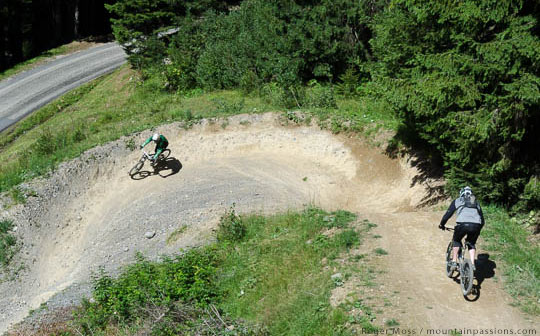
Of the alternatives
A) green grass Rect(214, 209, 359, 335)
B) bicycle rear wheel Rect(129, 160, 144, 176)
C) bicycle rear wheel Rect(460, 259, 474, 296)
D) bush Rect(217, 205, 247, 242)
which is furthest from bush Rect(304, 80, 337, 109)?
bicycle rear wheel Rect(460, 259, 474, 296)

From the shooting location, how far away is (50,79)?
35375 mm

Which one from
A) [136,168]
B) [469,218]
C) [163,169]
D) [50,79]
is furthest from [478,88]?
[50,79]

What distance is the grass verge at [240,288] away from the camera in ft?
34.1

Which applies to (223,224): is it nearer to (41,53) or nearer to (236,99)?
(236,99)

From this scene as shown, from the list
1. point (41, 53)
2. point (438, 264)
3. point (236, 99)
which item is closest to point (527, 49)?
point (438, 264)

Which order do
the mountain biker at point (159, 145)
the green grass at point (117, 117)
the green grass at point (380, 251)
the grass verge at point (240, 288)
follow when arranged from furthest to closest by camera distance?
the green grass at point (117, 117)
the mountain biker at point (159, 145)
the green grass at point (380, 251)
the grass verge at point (240, 288)

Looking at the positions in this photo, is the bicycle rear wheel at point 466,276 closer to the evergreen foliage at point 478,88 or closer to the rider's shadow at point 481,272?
the rider's shadow at point 481,272

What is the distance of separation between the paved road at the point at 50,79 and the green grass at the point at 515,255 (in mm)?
28043

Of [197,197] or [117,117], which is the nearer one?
[197,197]

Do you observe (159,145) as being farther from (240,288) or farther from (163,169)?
(240,288)

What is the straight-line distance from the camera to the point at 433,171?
16.6 m

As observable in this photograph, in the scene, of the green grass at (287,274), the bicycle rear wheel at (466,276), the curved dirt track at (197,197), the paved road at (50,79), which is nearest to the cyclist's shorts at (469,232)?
the bicycle rear wheel at (466,276)

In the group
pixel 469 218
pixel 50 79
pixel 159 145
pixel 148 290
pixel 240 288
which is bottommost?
pixel 240 288

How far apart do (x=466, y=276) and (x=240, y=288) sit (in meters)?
5.45
